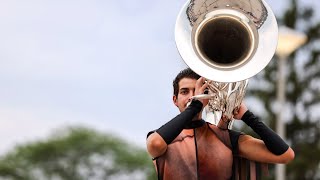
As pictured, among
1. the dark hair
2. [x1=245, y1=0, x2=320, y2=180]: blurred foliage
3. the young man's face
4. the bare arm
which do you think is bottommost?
the bare arm

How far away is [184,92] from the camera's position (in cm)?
396

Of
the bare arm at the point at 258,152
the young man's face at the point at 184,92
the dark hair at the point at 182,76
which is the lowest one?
the bare arm at the point at 258,152

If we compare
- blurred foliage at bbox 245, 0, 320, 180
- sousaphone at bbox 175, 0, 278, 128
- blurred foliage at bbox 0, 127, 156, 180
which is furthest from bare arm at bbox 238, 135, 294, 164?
blurred foliage at bbox 0, 127, 156, 180

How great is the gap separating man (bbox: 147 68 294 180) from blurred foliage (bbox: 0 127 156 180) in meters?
36.1

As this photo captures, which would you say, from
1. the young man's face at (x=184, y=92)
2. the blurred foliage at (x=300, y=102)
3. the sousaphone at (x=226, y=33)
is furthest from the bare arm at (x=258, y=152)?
the blurred foliage at (x=300, y=102)

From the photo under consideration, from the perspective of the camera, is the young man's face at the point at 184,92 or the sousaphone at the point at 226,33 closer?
the sousaphone at the point at 226,33

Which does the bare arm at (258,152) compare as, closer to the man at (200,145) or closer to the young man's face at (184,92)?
the man at (200,145)

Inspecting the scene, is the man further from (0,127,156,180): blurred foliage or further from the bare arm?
(0,127,156,180): blurred foliage

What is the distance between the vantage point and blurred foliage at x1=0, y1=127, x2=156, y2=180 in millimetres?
40031

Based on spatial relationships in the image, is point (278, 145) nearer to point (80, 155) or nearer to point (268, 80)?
point (268, 80)

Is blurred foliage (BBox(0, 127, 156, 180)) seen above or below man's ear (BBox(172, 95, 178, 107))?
above

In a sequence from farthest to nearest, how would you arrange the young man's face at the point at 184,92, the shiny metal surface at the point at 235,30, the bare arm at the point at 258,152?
1. the young man's face at the point at 184,92
2. the bare arm at the point at 258,152
3. the shiny metal surface at the point at 235,30

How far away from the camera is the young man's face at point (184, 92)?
12.9 feet

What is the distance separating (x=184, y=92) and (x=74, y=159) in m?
37.5
